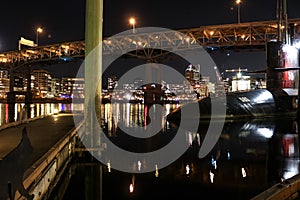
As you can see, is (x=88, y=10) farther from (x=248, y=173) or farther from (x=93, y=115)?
(x=248, y=173)

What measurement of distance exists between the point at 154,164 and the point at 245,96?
21.4 metres

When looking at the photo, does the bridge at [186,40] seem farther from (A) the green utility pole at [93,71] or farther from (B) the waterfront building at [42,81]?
(B) the waterfront building at [42,81]

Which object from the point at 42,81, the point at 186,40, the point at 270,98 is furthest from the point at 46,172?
the point at 42,81

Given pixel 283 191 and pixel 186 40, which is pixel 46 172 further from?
pixel 186 40

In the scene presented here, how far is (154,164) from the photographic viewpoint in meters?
12.0

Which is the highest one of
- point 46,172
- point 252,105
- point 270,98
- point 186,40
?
point 186,40

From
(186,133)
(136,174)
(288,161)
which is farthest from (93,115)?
(186,133)

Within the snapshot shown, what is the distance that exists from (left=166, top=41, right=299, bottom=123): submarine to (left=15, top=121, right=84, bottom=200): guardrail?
753 inches

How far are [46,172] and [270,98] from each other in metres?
28.3

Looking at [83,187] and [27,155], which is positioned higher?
[27,155]

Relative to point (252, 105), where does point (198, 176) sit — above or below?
below

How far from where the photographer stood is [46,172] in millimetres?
8500

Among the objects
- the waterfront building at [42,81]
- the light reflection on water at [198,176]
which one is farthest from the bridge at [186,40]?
the waterfront building at [42,81]

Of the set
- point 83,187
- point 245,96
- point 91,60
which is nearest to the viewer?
point 83,187
